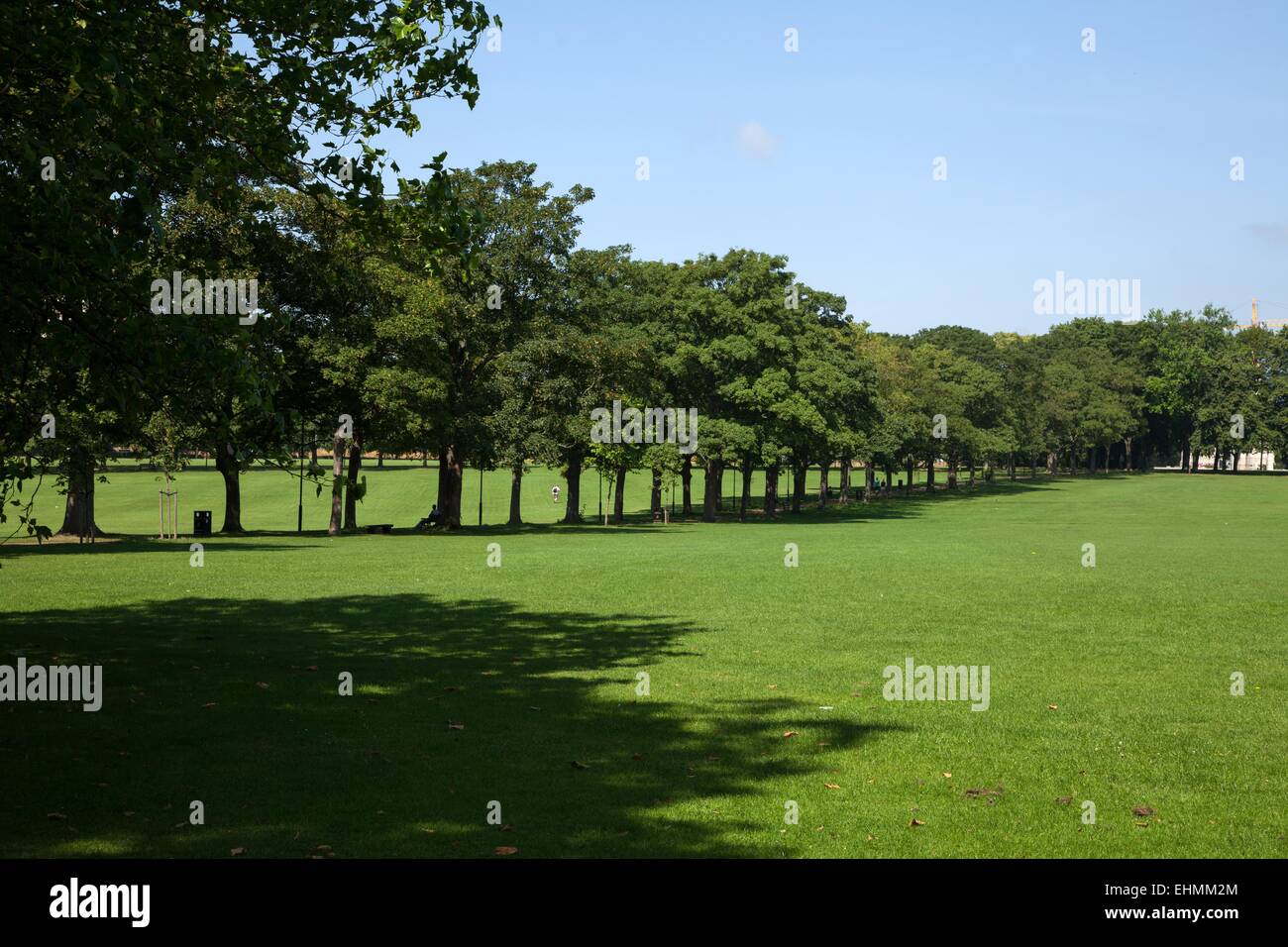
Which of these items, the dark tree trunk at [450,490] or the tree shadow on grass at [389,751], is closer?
the tree shadow on grass at [389,751]

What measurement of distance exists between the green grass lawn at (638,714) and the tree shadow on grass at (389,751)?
2.0 inches

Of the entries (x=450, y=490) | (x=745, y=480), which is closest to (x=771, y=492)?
(x=745, y=480)

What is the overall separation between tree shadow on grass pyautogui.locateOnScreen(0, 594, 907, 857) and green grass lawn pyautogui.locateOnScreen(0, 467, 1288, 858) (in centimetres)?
5

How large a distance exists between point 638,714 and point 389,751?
3433mm

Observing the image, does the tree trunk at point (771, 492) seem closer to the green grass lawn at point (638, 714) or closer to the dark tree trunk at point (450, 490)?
the dark tree trunk at point (450, 490)

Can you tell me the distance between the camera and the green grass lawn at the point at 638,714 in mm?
9375

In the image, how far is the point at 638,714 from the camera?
1410 cm

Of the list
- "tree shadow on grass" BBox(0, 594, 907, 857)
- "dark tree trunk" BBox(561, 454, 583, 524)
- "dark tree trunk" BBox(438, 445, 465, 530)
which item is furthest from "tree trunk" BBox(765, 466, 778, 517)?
"tree shadow on grass" BBox(0, 594, 907, 857)

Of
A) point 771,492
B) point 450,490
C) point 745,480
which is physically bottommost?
point 771,492

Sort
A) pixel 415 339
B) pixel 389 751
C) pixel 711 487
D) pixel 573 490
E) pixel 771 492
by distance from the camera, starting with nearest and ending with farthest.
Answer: pixel 389 751
pixel 415 339
pixel 573 490
pixel 711 487
pixel 771 492

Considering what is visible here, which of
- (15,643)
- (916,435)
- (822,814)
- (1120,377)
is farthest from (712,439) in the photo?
(1120,377)

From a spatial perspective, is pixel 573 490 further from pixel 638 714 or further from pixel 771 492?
pixel 638 714

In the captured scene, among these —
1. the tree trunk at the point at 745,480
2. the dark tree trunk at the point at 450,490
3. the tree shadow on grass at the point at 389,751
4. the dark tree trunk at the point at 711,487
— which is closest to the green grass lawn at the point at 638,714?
the tree shadow on grass at the point at 389,751
